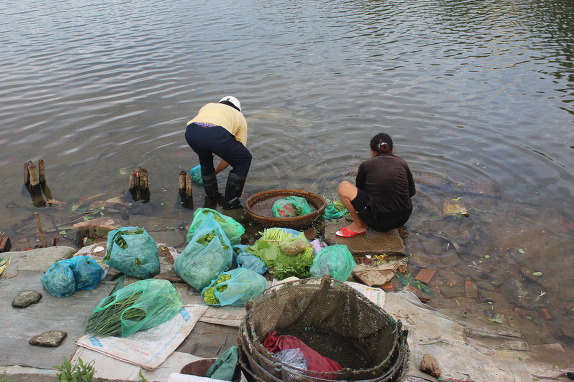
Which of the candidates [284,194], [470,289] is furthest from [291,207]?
[470,289]

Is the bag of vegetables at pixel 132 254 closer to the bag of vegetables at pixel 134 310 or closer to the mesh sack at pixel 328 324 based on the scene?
the bag of vegetables at pixel 134 310

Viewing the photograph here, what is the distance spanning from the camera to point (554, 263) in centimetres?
470

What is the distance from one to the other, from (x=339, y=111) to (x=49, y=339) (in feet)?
25.3

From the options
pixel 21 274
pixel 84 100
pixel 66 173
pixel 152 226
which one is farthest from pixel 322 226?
pixel 84 100

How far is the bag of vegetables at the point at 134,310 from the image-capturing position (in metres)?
3.24

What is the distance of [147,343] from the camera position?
127 inches

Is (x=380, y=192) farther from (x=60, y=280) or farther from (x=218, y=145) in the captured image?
(x=60, y=280)

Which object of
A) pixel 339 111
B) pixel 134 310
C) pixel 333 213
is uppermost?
pixel 134 310

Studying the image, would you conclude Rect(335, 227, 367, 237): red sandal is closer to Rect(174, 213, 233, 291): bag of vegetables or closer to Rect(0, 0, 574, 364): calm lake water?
Rect(0, 0, 574, 364): calm lake water

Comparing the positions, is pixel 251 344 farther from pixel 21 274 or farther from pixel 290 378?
pixel 21 274

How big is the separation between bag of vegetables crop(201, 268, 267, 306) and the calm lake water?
2.30 metres

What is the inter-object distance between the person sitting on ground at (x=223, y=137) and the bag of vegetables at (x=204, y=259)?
1.57m

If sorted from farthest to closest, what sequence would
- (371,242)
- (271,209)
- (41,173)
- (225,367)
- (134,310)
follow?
1. (41,173)
2. (271,209)
3. (371,242)
4. (134,310)
5. (225,367)

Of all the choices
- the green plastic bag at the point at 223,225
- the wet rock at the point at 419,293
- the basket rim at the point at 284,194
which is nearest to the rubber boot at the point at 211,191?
the basket rim at the point at 284,194
